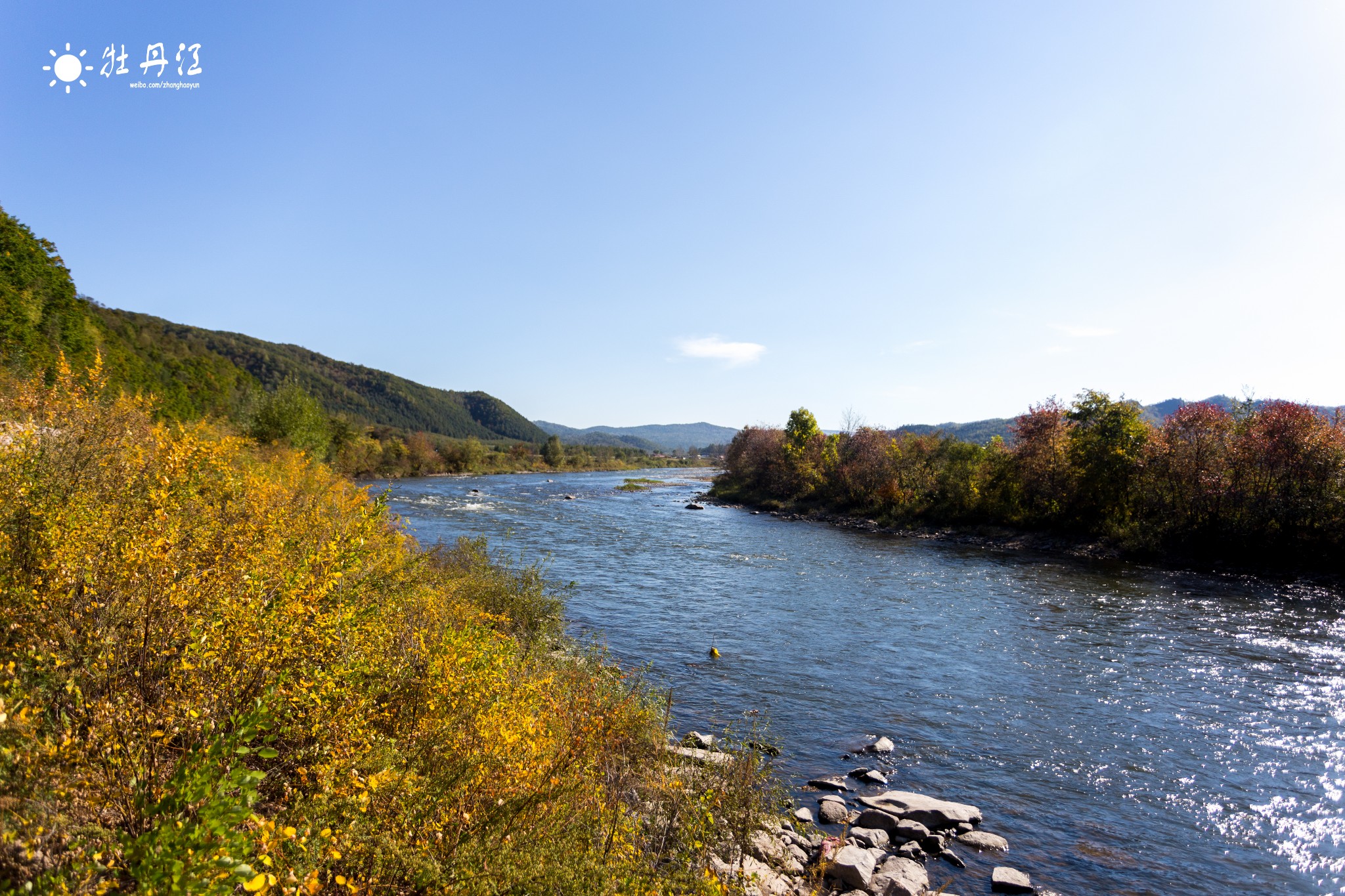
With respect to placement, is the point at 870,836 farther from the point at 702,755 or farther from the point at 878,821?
the point at 702,755

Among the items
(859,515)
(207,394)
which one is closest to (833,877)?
(859,515)

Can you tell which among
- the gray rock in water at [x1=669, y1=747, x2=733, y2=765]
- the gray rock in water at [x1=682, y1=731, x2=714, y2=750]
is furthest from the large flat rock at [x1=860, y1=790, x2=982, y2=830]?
the gray rock in water at [x1=682, y1=731, x2=714, y2=750]

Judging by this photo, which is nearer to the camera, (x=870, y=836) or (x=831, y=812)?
(x=870, y=836)

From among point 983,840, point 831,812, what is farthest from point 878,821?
point 983,840

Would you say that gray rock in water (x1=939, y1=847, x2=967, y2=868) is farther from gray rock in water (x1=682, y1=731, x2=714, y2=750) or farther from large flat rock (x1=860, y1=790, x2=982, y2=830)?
gray rock in water (x1=682, y1=731, x2=714, y2=750)

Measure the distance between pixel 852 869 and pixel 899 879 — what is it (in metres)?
0.52

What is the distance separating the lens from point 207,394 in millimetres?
44719

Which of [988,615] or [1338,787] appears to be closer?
[1338,787]

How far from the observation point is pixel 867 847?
732 centimetres

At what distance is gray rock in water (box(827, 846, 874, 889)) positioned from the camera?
6.46 metres

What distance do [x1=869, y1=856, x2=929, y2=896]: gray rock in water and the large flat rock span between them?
97 cm

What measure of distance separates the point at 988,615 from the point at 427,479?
234 feet

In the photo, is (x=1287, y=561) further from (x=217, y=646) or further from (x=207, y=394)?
(x=207, y=394)

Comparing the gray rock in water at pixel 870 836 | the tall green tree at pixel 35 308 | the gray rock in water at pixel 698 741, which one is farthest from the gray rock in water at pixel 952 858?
the tall green tree at pixel 35 308
